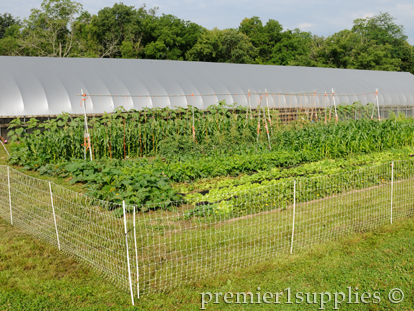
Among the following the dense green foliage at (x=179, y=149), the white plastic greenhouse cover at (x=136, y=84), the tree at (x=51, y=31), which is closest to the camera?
the dense green foliage at (x=179, y=149)

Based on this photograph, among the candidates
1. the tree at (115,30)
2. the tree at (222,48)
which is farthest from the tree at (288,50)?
the tree at (115,30)

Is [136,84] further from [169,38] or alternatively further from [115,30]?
[115,30]

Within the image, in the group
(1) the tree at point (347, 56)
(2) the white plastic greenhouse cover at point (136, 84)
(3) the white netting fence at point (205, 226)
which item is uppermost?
(1) the tree at point (347, 56)

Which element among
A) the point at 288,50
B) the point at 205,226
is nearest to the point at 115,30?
the point at 288,50

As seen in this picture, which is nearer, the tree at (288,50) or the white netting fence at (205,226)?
the white netting fence at (205,226)

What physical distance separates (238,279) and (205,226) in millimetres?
1296

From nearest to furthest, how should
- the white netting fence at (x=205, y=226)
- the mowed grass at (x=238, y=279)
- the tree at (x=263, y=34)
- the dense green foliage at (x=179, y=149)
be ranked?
the mowed grass at (x=238, y=279) → the white netting fence at (x=205, y=226) → the dense green foliage at (x=179, y=149) → the tree at (x=263, y=34)

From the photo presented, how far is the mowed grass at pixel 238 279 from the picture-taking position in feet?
12.9

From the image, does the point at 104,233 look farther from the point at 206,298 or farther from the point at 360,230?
the point at 360,230

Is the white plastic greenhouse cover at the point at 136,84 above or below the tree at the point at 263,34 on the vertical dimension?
below

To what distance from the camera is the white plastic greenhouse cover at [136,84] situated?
14.1 metres

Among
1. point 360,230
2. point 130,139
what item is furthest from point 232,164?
point 130,139

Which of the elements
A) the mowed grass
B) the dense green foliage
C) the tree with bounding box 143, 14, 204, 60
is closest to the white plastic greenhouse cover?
the dense green foliage

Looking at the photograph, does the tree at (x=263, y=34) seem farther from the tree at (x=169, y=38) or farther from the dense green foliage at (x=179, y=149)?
the dense green foliage at (x=179, y=149)
